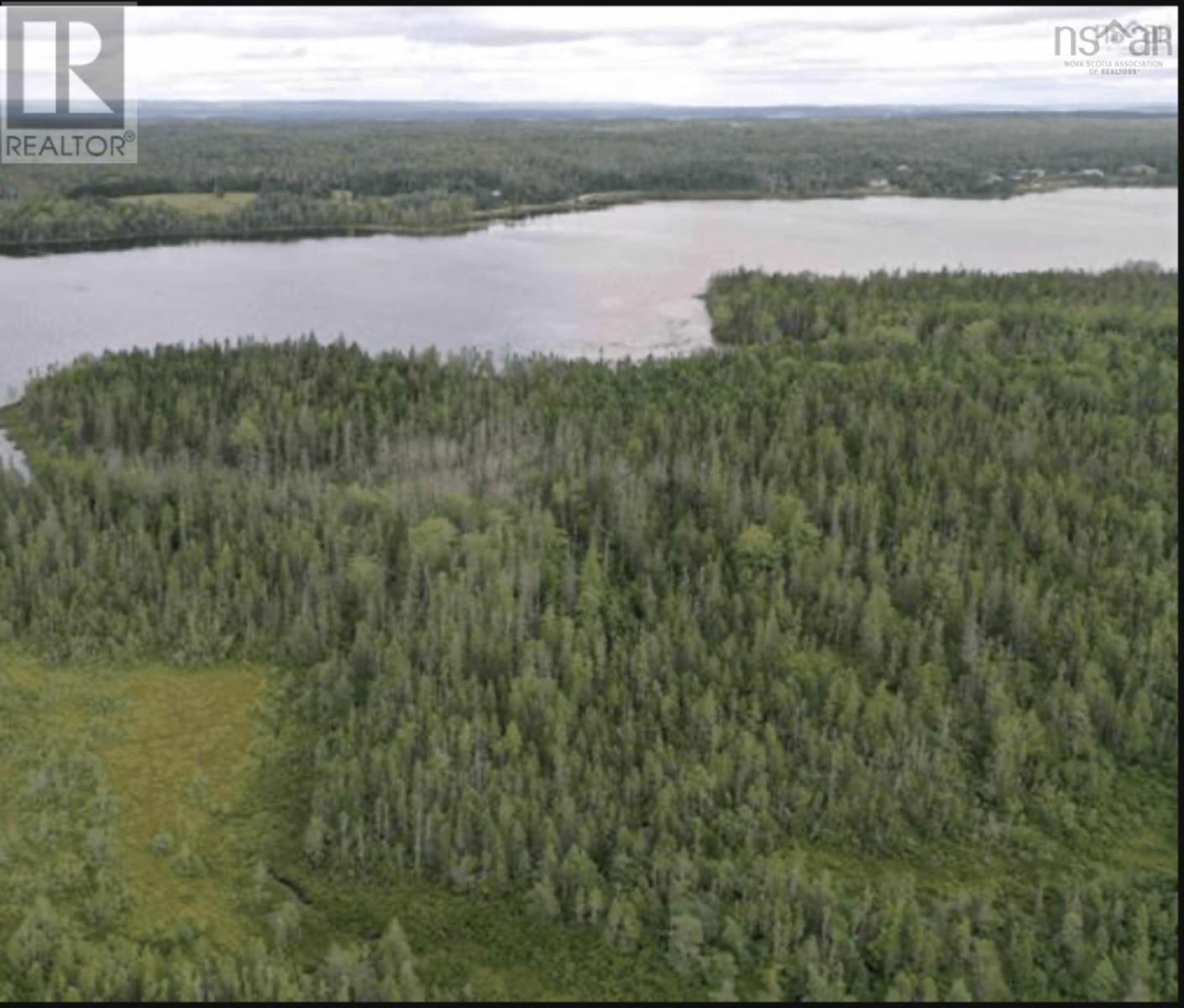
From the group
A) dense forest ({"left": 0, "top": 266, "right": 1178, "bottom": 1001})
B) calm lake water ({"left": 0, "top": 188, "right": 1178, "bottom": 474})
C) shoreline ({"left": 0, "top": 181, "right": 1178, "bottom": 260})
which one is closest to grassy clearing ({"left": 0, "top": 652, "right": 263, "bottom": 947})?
dense forest ({"left": 0, "top": 266, "right": 1178, "bottom": 1001})

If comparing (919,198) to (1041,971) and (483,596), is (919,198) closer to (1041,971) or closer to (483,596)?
(483,596)

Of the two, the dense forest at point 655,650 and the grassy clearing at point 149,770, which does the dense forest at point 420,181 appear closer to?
the dense forest at point 655,650

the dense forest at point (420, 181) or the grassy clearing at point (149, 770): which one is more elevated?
the dense forest at point (420, 181)

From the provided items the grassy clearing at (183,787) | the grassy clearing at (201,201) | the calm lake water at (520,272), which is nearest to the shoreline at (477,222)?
the calm lake water at (520,272)

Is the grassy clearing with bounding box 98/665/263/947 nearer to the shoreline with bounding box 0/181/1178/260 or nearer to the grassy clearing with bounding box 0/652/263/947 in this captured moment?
the grassy clearing with bounding box 0/652/263/947

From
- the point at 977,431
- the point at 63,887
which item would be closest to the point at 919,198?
the point at 977,431

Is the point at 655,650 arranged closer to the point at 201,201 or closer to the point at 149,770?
the point at 149,770
